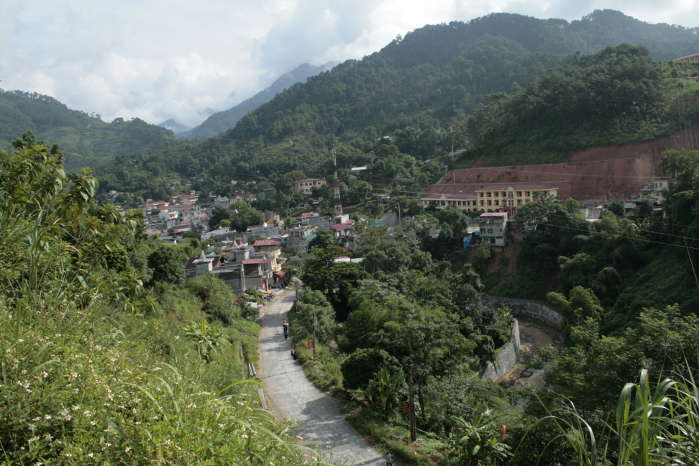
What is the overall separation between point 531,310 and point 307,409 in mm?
17317

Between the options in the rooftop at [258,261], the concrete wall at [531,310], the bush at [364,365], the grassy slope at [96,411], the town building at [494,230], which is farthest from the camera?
the town building at [494,230]

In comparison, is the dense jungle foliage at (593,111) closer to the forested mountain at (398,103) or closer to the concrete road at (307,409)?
the forested mountain at (398,103)

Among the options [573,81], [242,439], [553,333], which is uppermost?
[573,81]

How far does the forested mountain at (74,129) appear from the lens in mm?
89312

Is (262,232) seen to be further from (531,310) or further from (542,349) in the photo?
(542,349)

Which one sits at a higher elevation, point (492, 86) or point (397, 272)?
point (492, 86)

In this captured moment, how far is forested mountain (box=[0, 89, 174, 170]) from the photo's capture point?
3516 inches

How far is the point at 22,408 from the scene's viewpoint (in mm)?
2217

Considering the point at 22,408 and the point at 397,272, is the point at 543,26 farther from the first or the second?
the point at 22,408

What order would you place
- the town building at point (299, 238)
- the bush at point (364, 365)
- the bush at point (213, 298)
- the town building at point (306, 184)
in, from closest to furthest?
the bush at point (364, 365)
the bush at point (213, 298)
the town building at point (299, 238)
the town building at point (306, 184)

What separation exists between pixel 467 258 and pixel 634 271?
10203 millimetres

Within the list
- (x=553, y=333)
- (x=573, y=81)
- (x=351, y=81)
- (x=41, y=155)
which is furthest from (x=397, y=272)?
(x=351, y=81)

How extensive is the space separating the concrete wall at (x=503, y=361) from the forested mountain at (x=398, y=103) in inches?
957

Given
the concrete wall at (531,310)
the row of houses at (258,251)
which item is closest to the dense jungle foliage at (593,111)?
the row of houses at (258,251)
